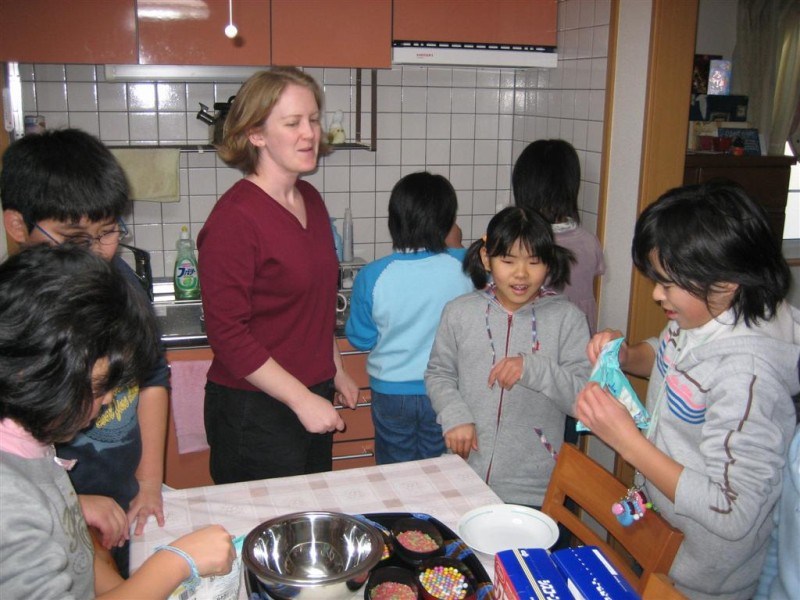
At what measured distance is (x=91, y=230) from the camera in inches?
51.1

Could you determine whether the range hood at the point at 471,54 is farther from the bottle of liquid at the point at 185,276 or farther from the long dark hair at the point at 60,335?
the long dark hair at the point at 60,335

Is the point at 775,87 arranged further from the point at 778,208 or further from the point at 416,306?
the point at 416,306

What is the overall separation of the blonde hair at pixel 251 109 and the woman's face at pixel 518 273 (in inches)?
23.3

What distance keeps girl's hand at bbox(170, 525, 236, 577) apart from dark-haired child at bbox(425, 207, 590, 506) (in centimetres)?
72

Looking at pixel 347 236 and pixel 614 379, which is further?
pixel 347 236

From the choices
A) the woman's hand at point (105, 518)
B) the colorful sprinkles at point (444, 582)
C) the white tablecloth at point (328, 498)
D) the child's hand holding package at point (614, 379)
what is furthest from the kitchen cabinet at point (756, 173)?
the woman's hand at point (105, 518)

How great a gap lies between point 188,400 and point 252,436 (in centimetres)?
85

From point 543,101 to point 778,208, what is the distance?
5.32ft

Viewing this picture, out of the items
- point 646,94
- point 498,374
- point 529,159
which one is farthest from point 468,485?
point 646,94

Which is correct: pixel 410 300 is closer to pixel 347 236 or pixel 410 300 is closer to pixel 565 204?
pixel 565 204

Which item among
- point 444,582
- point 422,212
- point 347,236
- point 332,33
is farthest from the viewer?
point 347,236

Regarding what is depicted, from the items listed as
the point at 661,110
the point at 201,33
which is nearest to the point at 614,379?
the point at 661,110

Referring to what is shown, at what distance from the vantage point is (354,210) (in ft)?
10.2

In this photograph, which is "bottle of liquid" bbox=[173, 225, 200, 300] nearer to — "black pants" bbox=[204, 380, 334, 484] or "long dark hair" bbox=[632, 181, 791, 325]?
"black pants" bbox=[204, 380, 334, 484]
